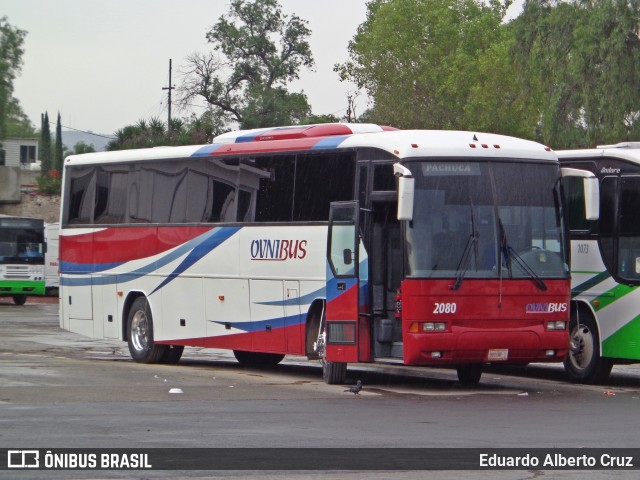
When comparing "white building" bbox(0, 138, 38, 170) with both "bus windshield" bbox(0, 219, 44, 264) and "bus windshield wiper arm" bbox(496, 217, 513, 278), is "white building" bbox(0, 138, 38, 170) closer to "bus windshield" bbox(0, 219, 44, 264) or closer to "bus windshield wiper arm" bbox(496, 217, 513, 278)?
"bus windshield" bbox(0, 219, 44, 264)

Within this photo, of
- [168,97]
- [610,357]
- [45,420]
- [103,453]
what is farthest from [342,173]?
[168,97]

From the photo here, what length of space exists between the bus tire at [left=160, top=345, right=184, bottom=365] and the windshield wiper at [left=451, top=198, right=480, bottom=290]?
7563mm

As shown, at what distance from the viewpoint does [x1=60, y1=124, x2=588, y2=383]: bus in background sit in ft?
56.0

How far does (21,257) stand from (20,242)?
2.34 feet

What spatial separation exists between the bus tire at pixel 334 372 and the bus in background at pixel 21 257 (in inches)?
1266

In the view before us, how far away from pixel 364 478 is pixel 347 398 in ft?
22.8

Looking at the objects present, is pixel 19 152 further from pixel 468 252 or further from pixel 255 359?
pixel 468 252

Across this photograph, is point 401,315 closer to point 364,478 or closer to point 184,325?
point 184,325

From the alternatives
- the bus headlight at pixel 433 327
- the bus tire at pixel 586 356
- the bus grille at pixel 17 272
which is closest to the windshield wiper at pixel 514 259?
A: the bus headlight at pixel 433 327

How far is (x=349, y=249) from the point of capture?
1797cm

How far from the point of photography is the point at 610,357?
1897 cm

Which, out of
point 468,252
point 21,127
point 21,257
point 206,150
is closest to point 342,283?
point 468,252

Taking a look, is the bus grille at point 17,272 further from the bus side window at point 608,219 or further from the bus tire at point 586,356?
the bus side window at point 608,219

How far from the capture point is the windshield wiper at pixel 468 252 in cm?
1700
